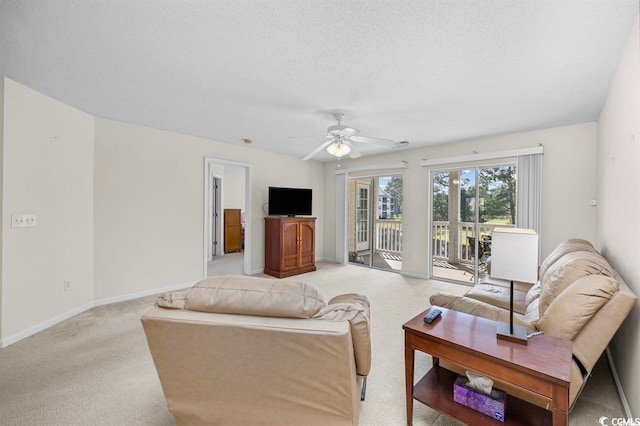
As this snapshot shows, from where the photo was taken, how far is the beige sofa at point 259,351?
1119 millimetres

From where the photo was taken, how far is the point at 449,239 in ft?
16.2

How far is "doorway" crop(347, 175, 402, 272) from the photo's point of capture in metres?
5.62

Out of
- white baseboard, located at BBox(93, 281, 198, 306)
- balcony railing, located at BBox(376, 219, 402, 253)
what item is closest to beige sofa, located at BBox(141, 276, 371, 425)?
white baseboard, located at BBox(93, 281, 198, 306)

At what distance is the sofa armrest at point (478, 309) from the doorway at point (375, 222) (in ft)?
11.5

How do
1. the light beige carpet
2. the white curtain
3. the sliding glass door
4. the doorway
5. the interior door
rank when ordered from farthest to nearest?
the interior door < the doorway < the sliding glass door < the white curtain < the light beige carpet

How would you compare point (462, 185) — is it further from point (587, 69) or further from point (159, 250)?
point (159, 250)

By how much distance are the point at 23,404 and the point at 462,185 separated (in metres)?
5.47

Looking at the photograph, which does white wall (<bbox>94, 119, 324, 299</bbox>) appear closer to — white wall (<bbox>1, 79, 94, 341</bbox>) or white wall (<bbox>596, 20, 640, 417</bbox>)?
white wall (<bbox>1, 79, 94, 341</bbox>)

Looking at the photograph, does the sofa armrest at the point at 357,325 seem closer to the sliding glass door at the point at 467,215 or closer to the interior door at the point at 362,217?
the sliding glass door at the point at 467,215

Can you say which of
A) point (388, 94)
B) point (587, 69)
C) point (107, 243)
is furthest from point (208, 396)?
point (587, 69)

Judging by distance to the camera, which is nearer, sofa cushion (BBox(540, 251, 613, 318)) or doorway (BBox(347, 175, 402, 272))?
sofa cushion (BBox(540, 251, 613, 318))

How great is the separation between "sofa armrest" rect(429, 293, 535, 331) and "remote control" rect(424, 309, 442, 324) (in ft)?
0.91

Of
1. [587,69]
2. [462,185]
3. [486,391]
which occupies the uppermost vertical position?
[587,69]

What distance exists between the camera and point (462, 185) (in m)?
4.56
